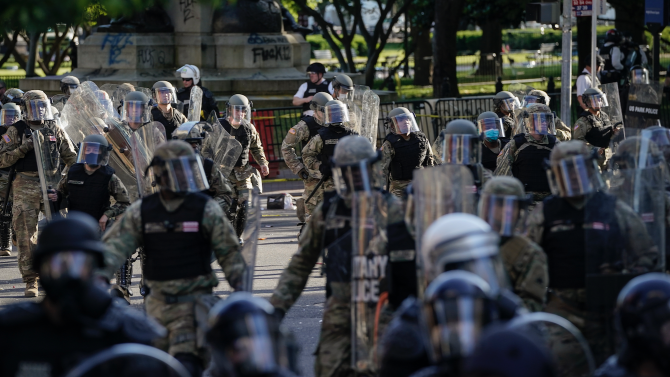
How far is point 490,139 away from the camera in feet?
35.3

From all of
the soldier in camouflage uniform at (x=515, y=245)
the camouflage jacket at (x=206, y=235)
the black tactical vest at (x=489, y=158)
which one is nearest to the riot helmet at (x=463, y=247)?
the soldier in camouflage uniform at (x=515, y=245)

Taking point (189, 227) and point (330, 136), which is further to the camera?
point (330, 136)

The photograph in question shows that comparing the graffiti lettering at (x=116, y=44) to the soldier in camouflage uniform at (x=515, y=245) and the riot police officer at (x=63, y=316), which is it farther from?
the riot police officer at (x=63, y=316)

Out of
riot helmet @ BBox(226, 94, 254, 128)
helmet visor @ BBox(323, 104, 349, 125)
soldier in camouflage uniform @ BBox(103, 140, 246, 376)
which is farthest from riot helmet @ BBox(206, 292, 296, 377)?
riot helmet @ BBox(226, 94, 254, 128)

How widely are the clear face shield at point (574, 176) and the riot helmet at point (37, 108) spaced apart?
6222 mm

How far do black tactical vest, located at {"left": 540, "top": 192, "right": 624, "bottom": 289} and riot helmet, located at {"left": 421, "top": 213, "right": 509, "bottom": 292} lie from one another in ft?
5.47

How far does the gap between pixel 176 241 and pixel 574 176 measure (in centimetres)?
220

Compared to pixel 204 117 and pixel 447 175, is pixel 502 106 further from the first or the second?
pixel 447 175

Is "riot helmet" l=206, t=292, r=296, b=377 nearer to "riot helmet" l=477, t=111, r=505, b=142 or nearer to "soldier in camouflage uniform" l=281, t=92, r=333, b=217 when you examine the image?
"riot helmet" l=477, t=111, r=505, b=142

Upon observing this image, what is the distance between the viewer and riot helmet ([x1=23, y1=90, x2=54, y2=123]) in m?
10.4

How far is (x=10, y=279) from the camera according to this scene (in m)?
10.5

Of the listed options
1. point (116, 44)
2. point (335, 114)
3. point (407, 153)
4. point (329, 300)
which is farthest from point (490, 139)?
point (116, 44)

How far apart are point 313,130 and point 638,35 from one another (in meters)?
21.8

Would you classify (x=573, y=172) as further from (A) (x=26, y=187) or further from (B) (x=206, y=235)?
(A) (x=26, y=187)
